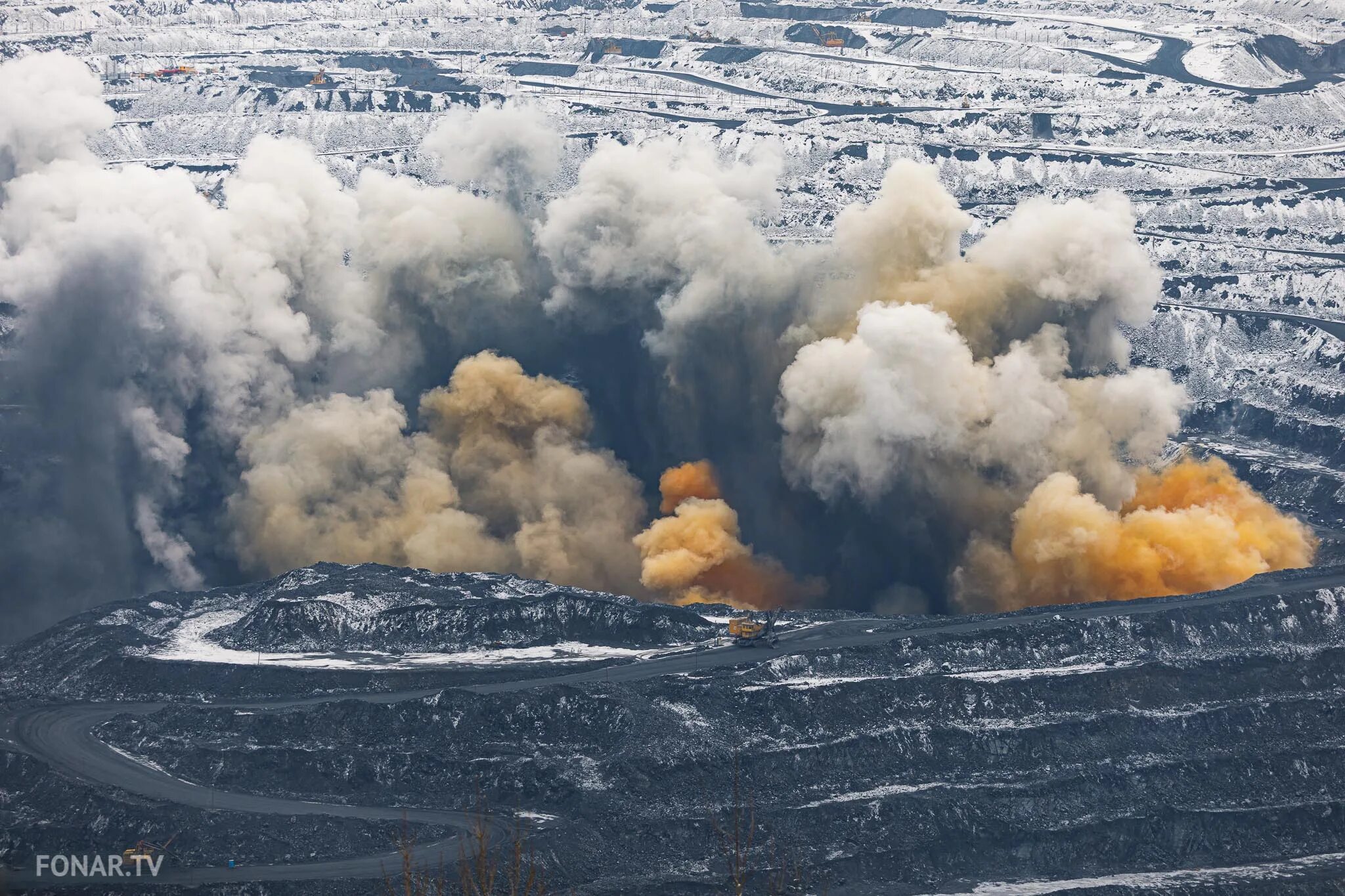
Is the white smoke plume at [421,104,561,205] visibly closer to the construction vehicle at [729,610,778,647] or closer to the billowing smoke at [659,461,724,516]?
the billowing smoke at [659,461,724,516]

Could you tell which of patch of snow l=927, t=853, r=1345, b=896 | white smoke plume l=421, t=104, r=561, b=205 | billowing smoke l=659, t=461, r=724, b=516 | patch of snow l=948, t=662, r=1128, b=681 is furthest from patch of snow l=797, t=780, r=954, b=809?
white smoke plume l=421, t=104, r=561, b=205

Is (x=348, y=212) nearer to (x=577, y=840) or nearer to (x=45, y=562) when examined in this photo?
(x=45, y=562)

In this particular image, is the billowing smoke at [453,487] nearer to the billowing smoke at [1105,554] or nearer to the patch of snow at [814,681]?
the billowing smoke at [1105,554]

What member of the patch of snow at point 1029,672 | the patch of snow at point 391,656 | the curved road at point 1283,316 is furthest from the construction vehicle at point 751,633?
the curved road at point 1283,316

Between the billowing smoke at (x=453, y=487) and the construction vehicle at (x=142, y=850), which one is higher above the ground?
the construction vehicle at (x=142, y=850)

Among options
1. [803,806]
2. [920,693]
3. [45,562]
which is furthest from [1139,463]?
[45,562]

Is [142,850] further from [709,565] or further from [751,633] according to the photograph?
[709,565]

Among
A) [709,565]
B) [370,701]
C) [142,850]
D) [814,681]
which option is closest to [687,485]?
[709,565]
